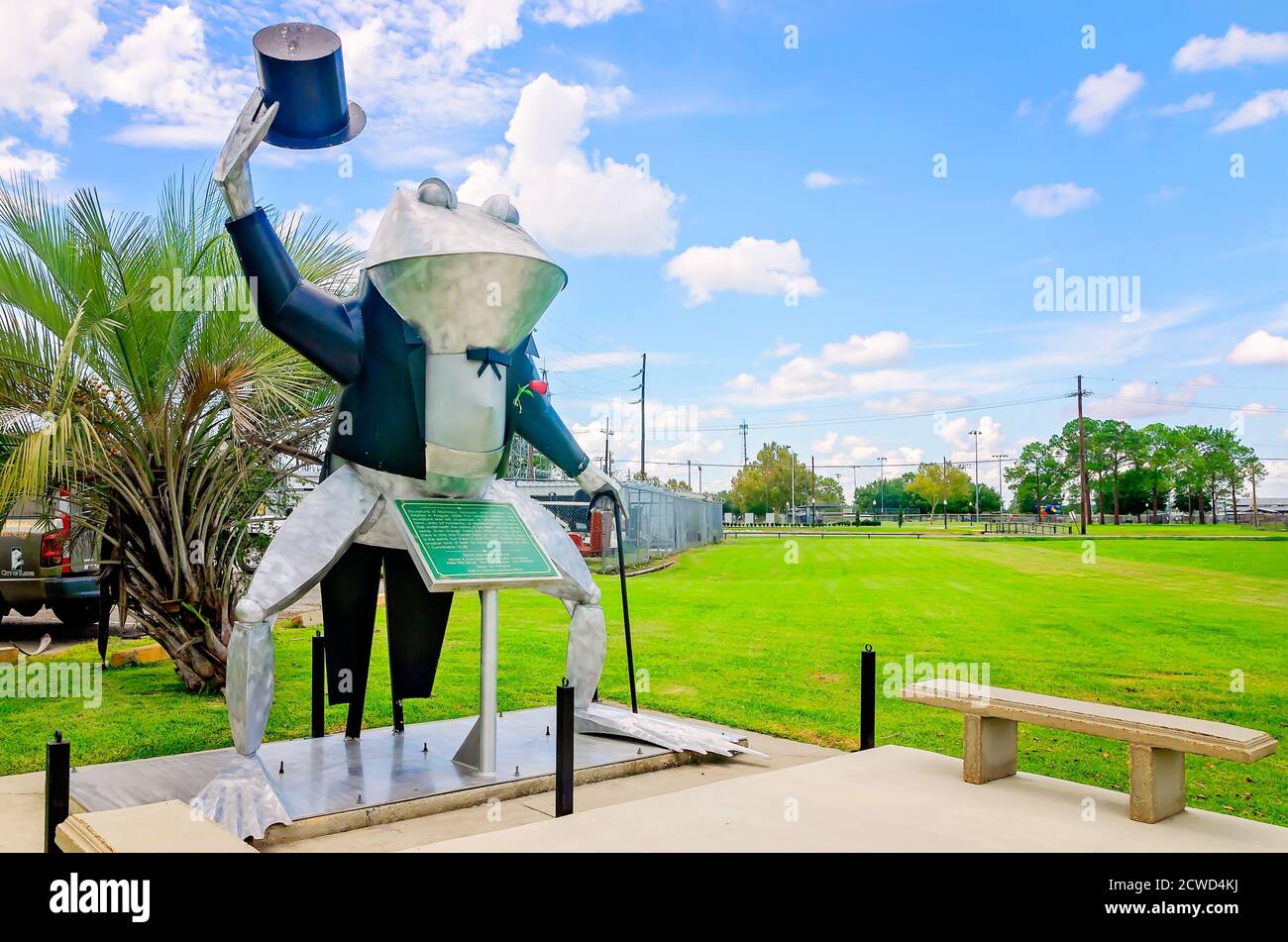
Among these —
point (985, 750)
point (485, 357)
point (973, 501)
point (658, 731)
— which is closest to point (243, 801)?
point (485, 357)

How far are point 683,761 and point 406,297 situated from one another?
3256 mm

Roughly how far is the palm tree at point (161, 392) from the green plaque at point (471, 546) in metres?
2.31

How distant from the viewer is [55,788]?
3.70 metres

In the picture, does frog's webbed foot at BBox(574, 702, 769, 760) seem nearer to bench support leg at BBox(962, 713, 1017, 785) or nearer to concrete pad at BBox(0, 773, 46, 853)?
bench support leg at BBox(962, 713, 1017, 785)

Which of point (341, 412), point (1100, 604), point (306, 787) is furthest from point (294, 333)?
point (1100, 604)

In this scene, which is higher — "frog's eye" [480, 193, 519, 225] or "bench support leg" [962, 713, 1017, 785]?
"frog's eye" [480, 193, 519, 225]

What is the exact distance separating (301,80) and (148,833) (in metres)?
3.39

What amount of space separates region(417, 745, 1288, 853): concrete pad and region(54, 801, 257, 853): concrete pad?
77cm

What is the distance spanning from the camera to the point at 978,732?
4.84m

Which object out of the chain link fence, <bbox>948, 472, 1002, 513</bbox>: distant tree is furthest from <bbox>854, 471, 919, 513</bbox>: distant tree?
the chain link fence

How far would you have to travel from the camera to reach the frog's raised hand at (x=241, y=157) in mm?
4355

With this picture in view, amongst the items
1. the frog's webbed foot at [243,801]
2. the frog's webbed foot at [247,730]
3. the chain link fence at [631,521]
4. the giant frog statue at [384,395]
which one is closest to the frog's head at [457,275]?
the giant frog statue at [384,395]

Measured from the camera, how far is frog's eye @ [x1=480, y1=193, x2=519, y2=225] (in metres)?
5.44

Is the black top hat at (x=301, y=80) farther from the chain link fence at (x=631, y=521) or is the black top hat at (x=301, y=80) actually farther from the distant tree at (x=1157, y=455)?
the distant tree at (x=1157, y=455)
